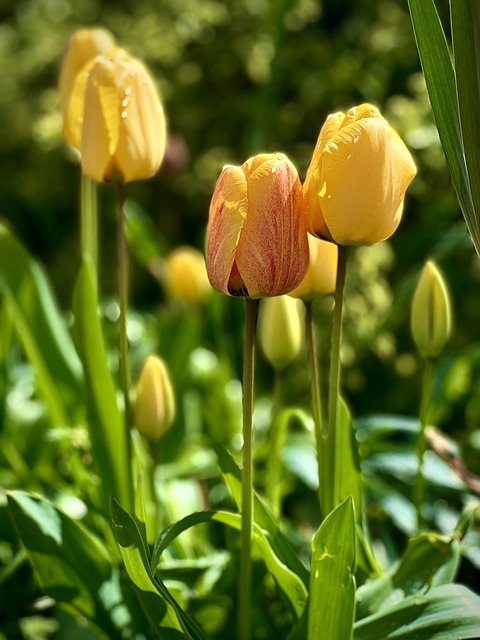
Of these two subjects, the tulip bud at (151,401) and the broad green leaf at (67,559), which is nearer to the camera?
the broad green leaf at (67,559)

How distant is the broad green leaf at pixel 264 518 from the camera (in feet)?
2.86

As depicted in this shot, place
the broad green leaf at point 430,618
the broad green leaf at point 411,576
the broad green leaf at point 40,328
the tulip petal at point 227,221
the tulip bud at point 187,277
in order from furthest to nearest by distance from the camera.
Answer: the tulip bud at point 187,277 → the broad green leaf at point 40,328 → the broad green leaf at point 411,576 → the broad green leaf at point 430,618 → the tulip petal at point 227,221

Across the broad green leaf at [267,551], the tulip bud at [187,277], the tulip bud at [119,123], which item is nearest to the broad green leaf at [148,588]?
the broad green leaf at [267,551]

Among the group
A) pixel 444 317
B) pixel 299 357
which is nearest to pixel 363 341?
pixel 299 357

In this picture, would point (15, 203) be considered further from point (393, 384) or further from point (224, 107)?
point (393, 384)

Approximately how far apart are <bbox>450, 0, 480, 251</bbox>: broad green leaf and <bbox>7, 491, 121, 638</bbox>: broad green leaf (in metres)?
0.54

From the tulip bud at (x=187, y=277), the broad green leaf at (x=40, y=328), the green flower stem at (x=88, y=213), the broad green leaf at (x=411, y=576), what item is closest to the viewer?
the broad green leaf at (x=411, y=576)

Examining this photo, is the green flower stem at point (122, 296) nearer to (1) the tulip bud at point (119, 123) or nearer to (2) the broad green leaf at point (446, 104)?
(1) the tulip bud at point (119, 123)

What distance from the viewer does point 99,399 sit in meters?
1.09

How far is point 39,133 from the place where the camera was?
212 cm

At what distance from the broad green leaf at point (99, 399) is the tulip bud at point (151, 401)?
0.18 feet

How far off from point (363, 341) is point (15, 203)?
→ 125cm

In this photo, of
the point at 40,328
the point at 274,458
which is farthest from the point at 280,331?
the point at 40,328

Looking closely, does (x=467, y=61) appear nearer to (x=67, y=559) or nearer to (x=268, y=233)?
(x=268, y=233)
